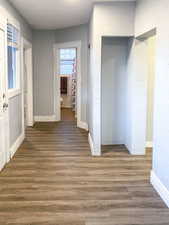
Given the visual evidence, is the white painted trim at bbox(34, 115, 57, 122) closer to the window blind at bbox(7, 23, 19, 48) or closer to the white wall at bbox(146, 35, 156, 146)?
the window blind at bbox(7, 23, 19, 48)

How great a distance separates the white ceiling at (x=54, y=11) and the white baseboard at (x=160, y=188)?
286cm

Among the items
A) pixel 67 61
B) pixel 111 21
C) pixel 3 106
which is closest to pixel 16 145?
pixel 3 106

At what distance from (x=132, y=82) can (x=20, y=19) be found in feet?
8.49

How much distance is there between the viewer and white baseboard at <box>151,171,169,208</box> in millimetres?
3145

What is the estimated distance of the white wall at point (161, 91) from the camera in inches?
123

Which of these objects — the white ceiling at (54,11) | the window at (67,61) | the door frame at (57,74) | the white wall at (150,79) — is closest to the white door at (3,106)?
the white ceiling at (54,11)

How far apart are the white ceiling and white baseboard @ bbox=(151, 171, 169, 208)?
2.86 m

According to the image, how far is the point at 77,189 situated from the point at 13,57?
301cm

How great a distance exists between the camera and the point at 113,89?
5.45 m

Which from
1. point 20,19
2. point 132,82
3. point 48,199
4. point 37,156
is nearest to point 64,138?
point 37,156

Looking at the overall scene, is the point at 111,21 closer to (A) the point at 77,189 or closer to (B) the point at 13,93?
(B) the point at 13,93

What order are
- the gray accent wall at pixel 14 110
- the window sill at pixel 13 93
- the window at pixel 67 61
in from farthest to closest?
the window at pixel 67 61 < the window sill at pixel 13 93 < the gray accent wall at pixel 14 110

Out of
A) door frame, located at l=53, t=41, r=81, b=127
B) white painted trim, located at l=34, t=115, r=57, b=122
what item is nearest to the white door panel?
door frame, located at l=53, t=41, r=81, b=127

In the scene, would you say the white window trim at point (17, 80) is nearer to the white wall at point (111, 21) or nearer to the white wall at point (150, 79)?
the white wall at point (111, 21)
